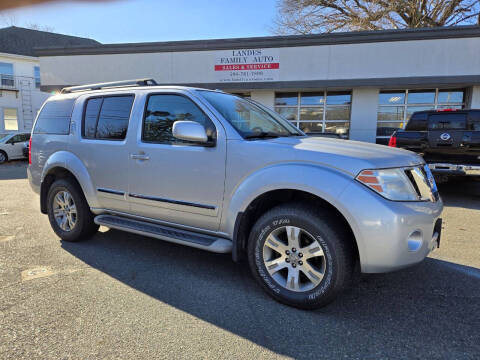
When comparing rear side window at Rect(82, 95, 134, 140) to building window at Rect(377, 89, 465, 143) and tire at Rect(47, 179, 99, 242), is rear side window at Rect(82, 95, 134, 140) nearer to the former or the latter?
tire at Rect(47, 179, 99, 242)

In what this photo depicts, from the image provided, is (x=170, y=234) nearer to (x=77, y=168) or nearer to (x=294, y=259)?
(x=294, y=259)

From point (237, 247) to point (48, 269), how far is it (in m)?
2.06

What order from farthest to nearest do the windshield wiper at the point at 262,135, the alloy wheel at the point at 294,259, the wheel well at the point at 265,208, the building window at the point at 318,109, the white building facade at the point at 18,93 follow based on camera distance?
the white building facade at the point at 18,93 < the building window at the point at 318,109 < the windshield wiper at the point at 262,135 < the wheel well at the point at 265,208 < the alloy wheel at the point at 294,259

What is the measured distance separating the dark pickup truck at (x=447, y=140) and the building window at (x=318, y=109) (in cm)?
636

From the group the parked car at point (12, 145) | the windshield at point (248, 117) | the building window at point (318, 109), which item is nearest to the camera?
the windshield at point (248, 117)

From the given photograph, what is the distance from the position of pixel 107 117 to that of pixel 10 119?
27055mm

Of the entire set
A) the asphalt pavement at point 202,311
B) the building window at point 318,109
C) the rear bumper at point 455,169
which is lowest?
the asphalt pavement at point 202,311

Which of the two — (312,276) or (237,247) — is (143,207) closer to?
(237,247)

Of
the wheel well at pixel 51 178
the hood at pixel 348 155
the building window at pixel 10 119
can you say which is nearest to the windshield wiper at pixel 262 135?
the hood at pixel 348 155

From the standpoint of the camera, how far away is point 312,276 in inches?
101

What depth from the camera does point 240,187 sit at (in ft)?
9.37

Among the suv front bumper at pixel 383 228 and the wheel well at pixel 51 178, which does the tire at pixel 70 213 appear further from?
the suv front bumper at pixel 383 228

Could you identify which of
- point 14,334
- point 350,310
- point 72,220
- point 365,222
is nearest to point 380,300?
point 350,310

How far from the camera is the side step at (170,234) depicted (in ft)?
9.62
